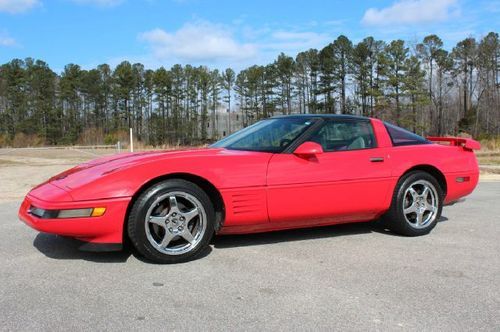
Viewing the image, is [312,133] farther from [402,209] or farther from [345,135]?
[402,209]

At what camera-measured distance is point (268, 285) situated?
3699 millimetres

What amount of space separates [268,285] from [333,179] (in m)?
1.50

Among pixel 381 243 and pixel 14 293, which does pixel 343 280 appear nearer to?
pixel 381 243

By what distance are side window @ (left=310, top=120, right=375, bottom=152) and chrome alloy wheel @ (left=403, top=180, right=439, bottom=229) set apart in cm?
71

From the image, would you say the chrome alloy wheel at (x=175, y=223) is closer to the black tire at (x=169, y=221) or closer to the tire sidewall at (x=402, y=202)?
the black tire at (x=169, y=221)

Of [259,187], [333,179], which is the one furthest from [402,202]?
[259,187]

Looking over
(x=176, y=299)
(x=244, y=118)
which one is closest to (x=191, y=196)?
(x=176, y=299)

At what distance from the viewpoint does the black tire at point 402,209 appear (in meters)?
5.21

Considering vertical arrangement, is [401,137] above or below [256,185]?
above

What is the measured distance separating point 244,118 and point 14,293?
3414 inches

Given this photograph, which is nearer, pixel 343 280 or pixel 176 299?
pixel 176 299

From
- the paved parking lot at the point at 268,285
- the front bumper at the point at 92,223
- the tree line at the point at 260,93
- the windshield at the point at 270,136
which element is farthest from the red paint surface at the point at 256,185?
the tree line at the point at 260,93

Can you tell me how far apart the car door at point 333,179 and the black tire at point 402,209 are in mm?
180

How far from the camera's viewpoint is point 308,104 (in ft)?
266
